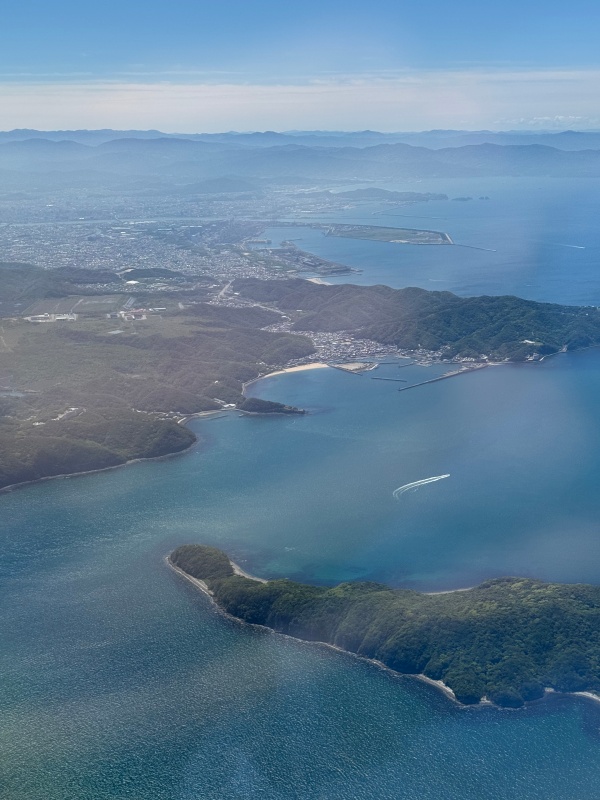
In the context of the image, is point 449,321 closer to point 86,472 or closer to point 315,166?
point 86,472

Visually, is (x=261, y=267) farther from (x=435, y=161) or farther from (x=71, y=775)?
(x=435, y=161)

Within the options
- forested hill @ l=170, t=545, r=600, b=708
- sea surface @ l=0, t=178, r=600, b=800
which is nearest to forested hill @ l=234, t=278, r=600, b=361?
sea surface @ l=0, t=178, r=600, b=800

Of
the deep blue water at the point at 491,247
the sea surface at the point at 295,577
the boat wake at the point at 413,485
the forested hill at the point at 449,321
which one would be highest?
the deep blue water at the point at 491,247

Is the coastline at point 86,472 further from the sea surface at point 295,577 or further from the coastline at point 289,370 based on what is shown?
the coastline at point 289,370

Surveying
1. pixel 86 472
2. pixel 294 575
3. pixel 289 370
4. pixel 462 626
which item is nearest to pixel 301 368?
pixel 289 370

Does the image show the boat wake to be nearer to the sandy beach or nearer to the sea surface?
the sea surface

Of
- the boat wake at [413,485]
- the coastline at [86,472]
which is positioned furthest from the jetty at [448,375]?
the coastline at [86,472]

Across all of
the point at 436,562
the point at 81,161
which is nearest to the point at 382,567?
the point at 436,562
